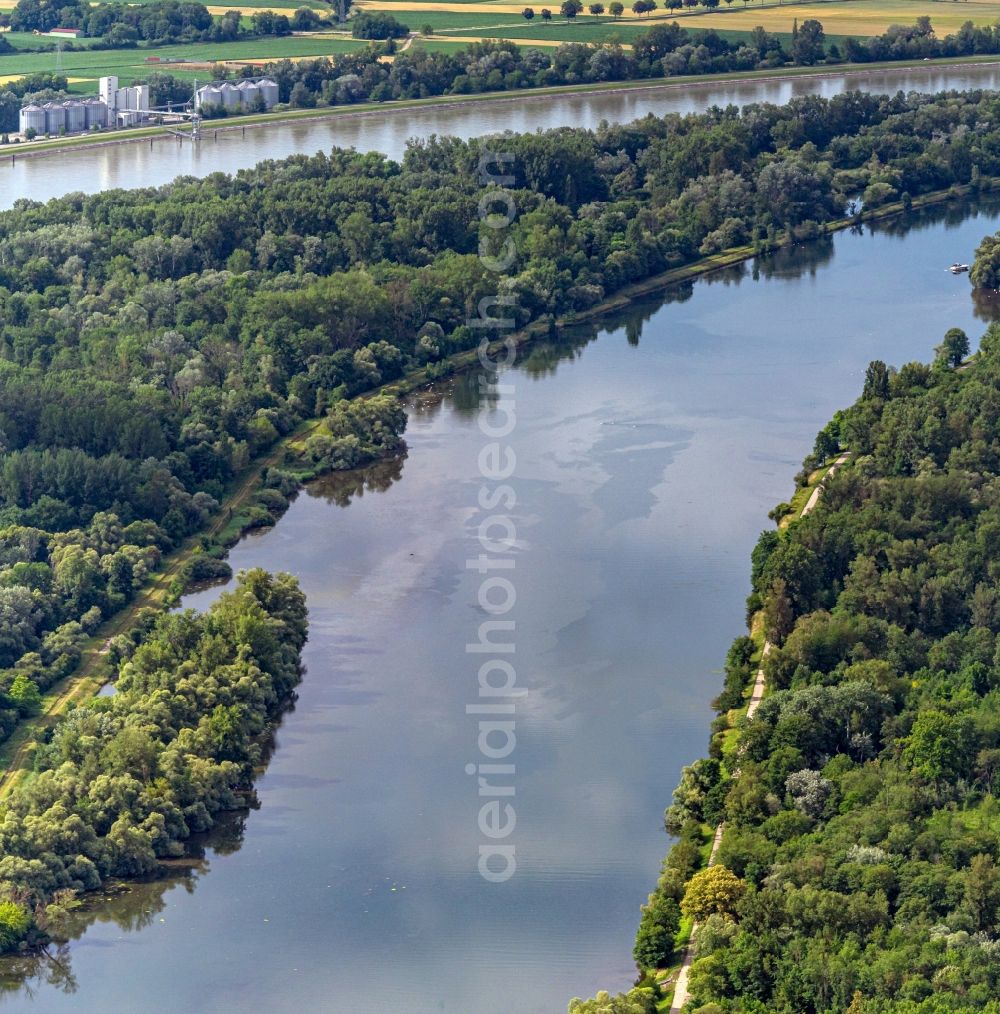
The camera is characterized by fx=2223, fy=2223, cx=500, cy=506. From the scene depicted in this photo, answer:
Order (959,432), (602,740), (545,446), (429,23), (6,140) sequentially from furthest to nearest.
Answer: (429,23) → (6,140) → (545,446) → (959,432) → (602,740)

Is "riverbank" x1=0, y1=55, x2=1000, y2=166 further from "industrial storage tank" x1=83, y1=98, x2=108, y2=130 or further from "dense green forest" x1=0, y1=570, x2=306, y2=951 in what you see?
"dense green forest" x1=0, y1=570, x2=306, y2=951

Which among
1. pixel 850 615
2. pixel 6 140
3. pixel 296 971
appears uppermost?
pixel 6 140

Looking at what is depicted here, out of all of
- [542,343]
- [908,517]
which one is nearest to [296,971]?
[908,517]

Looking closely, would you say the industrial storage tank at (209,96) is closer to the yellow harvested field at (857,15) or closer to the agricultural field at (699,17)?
the agricultural field at (699,17)

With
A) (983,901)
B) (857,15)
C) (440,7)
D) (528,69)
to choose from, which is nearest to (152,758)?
(983,901)

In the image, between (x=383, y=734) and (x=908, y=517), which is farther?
(x=908, y=517)

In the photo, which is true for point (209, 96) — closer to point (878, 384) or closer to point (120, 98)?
point (120, 98)

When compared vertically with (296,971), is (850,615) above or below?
above

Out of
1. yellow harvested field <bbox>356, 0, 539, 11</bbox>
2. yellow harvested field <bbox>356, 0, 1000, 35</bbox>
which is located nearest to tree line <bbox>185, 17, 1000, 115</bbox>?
yellow harvested field <bbox>356, 0, 1000, 35</bbox>

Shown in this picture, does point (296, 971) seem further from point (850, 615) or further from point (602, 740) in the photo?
point (850, 615)
